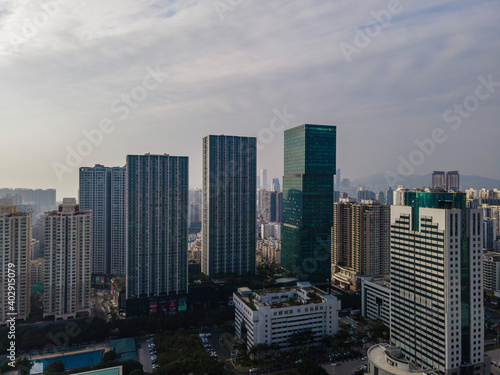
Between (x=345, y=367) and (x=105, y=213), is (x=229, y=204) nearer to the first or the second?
(x=105, y=213)

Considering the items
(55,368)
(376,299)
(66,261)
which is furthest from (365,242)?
(55,368)

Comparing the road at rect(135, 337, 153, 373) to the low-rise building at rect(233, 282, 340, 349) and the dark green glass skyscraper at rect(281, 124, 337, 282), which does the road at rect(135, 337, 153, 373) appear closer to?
the low-rise building at rect(233, 282, 340, 349)

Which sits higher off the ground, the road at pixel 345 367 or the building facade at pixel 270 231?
the building facade at pixel 270 231

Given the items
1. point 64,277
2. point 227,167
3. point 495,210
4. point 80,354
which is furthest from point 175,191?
point 495,210

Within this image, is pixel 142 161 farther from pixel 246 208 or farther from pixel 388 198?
pixel 388 198

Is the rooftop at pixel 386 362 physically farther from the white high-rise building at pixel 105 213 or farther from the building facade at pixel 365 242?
the white high-rise building at pixel 105 213

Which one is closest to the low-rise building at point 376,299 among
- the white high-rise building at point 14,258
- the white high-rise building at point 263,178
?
the white high-rise building at point 14,258

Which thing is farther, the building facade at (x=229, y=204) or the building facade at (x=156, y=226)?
the building facade at (x=229, y=204)
